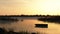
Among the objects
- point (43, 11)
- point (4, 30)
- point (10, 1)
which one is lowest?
point (4, 30)

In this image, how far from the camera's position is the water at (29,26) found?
1.16 m

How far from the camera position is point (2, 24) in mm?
1226

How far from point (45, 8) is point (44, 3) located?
5 centimetres

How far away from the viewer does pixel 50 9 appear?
1.19 metres

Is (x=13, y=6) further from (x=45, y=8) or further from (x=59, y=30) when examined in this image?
(x=59, y=30)

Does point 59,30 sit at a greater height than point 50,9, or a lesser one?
lesser

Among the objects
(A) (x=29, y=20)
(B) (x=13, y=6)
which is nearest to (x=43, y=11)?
(A) (x=29, y=20)

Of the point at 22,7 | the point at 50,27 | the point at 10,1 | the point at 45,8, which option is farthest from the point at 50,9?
the point at 10,1

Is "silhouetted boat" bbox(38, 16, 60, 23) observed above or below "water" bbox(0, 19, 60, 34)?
above

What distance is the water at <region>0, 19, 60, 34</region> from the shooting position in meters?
1.16

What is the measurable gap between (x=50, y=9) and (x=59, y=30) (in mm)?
218

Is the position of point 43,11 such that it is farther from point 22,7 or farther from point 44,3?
point 22,7

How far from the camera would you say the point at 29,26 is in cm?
119

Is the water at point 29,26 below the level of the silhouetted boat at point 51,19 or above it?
below
